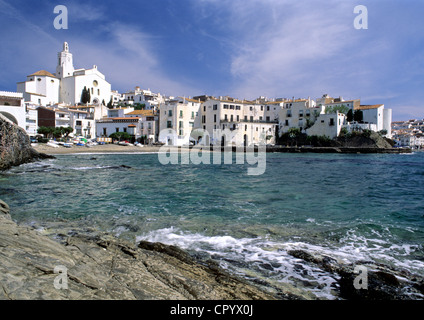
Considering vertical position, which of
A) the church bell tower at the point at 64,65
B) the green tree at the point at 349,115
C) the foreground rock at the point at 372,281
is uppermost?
the church bell tower at the point at 64,65

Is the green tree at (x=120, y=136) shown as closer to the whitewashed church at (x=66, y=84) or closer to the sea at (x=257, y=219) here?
the whitewashed church at (x=66, y=84)

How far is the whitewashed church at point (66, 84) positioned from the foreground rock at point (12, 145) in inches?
2346

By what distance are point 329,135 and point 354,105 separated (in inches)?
442

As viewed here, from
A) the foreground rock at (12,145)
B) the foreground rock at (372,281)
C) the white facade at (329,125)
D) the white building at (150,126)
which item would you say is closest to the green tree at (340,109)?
the white facade at (329,125)

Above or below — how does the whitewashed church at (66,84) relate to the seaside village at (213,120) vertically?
above

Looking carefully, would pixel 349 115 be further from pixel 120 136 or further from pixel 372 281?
pixel 372 281

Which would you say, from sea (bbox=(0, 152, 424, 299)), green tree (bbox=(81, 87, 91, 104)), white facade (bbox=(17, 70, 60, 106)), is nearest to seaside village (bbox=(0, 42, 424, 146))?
white facade (bbox=(17, 70, 60, 106))

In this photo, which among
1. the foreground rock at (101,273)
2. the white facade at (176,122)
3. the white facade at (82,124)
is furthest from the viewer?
the white facade at (82,124)

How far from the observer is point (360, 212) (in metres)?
10.5

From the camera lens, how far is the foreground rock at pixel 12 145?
802 inches

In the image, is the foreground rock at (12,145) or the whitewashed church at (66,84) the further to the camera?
the whitewashed church at (66,84)

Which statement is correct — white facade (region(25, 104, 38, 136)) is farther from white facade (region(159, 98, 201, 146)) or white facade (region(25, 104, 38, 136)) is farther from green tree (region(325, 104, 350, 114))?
green tree (region(325, 104, 350, 114))
